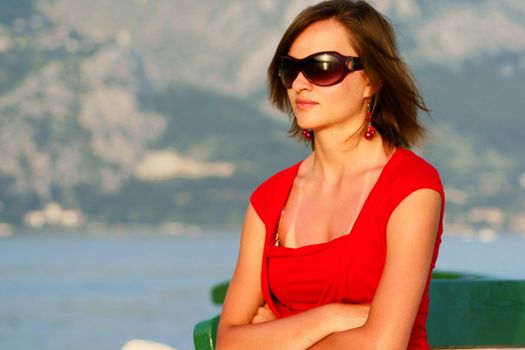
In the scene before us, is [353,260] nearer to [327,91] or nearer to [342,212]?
[342,212]

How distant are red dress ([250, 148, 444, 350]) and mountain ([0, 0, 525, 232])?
11116 cm

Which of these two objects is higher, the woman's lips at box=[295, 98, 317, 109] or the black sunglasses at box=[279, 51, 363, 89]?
the black sunglasses at box=[279, 51, 363, 89]

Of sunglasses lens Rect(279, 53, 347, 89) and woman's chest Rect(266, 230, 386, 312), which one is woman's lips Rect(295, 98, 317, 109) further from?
woman's chest Rect(266, 230, 386, 312)

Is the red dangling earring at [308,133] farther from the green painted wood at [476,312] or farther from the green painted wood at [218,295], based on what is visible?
the green painted wood at [218,295]

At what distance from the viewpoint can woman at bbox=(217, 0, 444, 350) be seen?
2.41 m

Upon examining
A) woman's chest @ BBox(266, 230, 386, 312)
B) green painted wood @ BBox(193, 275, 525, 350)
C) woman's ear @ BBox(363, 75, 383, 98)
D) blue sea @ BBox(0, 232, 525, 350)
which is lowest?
blue sea @ BBox(0, 232, 525, 350)

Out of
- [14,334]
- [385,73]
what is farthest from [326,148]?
[14,334]

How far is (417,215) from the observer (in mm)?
2406

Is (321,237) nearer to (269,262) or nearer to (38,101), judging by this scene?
(269,262)

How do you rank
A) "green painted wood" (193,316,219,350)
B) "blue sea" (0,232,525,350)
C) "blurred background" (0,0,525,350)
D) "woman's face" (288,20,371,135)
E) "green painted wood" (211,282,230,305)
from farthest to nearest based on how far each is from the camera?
"blurred background" (0,0,525,350), "blue sea" (0,232,525,350), "green painted wood" (211,282,230,305), "green painted wood" (193,316,219,350), "woman's face" (288,20,371,135)

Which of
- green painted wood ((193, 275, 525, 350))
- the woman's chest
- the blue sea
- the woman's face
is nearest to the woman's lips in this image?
the woman's face

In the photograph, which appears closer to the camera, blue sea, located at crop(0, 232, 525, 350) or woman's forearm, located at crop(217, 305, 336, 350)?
woman's forearm, located at crop(217, 305, 336, 350)

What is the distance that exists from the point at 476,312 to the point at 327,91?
946mm

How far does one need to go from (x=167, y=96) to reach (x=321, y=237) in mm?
126071
